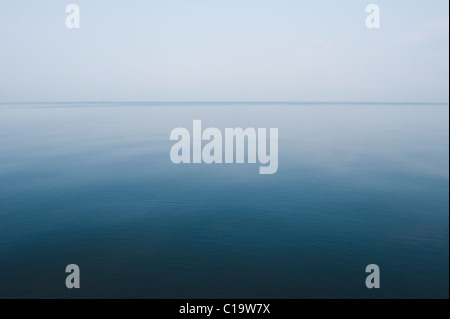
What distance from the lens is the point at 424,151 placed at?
44.3 meters

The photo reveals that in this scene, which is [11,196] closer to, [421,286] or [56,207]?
[56,207]

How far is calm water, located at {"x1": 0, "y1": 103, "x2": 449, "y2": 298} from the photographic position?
570 inches

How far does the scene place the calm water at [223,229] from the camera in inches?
570

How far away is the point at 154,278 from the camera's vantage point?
14805mm

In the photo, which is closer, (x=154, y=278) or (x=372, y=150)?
(x=154, y=278)

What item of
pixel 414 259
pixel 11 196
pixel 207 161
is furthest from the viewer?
pixel 207 161

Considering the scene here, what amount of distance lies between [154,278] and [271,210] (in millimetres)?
10848

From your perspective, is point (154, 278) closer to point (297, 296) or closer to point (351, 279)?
point (297, 296)

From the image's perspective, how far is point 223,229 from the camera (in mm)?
19656

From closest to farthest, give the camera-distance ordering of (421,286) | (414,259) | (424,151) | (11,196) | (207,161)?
(421,286) < (414,259) < (11,196) < (207,161) < (424,151)

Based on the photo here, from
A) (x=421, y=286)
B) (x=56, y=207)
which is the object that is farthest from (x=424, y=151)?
(x=56, y=207)

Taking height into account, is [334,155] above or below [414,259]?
above
